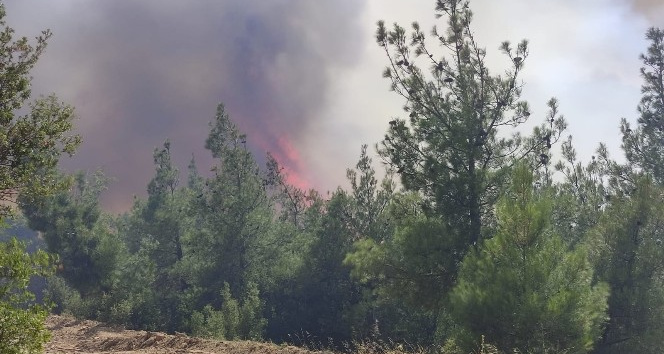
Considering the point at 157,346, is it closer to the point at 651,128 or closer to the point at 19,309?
the point at 19,309

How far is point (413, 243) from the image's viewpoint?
19250mm

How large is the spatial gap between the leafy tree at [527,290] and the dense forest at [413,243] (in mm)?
39

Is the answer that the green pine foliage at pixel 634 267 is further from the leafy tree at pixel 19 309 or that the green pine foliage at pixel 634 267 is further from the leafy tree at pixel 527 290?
the leafy tree at pixel 19 309

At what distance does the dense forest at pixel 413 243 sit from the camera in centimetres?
1249

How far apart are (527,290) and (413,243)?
6.66 m

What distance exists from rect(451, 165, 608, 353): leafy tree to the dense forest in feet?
0.13

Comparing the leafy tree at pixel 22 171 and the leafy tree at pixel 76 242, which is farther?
the leafy tree at pixel 76 242

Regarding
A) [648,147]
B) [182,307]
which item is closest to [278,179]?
[182,307]

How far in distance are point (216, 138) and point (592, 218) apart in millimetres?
28743

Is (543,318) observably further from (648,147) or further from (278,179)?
(278,179)

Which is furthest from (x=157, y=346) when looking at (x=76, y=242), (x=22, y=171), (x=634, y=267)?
(x=76, y=242)

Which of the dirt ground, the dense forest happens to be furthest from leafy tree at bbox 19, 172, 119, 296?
the dirt ground

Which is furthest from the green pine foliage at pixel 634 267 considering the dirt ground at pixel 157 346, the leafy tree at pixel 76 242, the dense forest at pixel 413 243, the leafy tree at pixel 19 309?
the leafy tree at pixel 76 242

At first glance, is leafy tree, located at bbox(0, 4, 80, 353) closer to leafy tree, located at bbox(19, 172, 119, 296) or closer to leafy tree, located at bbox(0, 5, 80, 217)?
leafy tree, located at bbox(0, 5, 80, 217)
